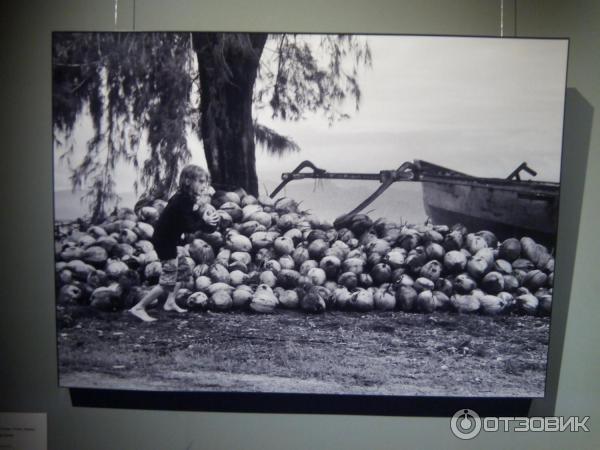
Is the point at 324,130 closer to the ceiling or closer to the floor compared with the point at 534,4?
closer to the floor

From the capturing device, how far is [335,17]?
183 cm

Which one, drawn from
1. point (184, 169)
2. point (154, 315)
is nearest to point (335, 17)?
point (184, 169)

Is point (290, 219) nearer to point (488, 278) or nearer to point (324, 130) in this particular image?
point (324, 130)

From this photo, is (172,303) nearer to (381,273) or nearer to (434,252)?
(381,273)

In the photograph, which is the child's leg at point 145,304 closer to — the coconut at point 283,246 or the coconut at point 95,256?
the coconut at point 95,256

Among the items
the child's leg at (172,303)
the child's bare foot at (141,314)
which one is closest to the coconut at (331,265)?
the child's leg at (172,303)

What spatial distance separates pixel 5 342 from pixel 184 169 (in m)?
0.86

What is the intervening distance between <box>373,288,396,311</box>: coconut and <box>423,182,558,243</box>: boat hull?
0.88ft

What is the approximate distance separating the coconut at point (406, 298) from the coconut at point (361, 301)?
0.28 feet

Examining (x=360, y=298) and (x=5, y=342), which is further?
(x=5, y=342)

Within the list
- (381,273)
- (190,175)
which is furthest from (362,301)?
(190,175)

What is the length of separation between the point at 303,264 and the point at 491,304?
1.98 ft

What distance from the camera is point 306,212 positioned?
1.73 metres

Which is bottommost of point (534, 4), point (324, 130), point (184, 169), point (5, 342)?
point (5, 342)
